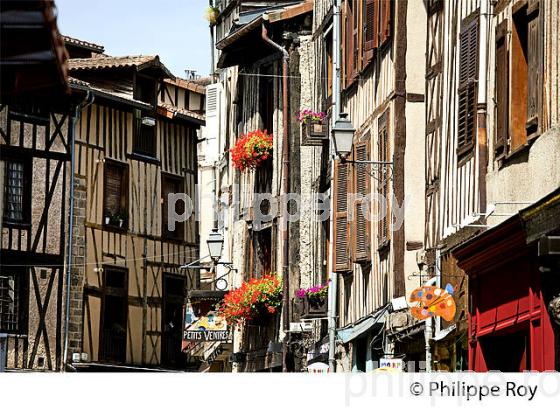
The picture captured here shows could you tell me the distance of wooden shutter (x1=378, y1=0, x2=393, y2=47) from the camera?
734 inches

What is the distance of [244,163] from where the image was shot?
89.9 feet

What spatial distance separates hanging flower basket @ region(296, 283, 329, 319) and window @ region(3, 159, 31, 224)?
8.54 meters

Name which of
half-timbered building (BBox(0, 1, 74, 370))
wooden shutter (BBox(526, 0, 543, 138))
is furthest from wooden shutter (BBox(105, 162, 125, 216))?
wooden shutter (BBox(526, 0, 543, 138))

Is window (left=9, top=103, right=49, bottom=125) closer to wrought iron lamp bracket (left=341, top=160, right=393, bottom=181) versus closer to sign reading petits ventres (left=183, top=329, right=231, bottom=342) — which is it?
→ sign reading petits ventres (left=183, top=329, right=231, bottom=342)

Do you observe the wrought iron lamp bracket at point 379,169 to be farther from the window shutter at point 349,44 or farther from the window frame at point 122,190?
the window frame at point 122,190

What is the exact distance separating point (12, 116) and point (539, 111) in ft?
64.0

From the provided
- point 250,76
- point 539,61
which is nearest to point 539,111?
point 539,61

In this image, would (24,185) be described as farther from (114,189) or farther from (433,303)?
(433,303)

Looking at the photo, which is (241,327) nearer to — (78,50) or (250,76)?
(250,76)

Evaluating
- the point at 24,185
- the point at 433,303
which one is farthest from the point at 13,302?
the point at 433,303

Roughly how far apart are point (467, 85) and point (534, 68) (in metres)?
2.35

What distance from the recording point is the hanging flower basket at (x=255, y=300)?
26250mm

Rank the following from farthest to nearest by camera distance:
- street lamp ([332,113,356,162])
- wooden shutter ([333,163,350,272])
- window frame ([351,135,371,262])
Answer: wooden shutter ([333,163,350,272])
window frame ([351,135,371,262])
street lamp ([332,113,356,162])

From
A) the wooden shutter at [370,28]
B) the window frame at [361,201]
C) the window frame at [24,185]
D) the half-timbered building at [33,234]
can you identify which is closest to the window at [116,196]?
the half-timbered building at [33,234]
